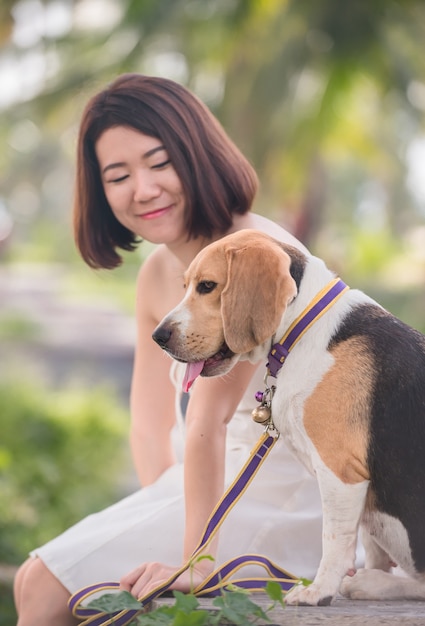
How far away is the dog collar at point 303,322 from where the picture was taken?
101 inches

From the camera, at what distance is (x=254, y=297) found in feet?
8.16

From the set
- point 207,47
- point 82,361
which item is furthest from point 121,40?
point 82,361

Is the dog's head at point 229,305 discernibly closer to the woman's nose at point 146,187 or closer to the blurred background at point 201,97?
the woman's nose at point 146,187

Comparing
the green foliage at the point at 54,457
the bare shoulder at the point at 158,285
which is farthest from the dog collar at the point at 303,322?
the green foliage at the point at 54,457

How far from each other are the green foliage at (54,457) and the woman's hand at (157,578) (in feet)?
10.2

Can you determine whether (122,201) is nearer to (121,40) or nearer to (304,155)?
(304,155)

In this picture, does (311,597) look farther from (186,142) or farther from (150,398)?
(186,142)

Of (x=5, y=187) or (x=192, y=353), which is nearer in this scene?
(x=192, y=353)

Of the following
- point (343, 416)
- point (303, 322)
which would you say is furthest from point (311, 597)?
point (303, 322)

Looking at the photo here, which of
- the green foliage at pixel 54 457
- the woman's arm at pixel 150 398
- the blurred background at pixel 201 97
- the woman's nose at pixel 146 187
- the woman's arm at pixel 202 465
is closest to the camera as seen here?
the woman's arm at pixel 202 465

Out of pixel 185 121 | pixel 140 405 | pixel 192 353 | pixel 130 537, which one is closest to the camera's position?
pixel 192 353

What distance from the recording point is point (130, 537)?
3154 mm

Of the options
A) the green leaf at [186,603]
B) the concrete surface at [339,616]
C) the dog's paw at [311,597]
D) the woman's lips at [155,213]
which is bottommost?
the concrete surface at [339,616]

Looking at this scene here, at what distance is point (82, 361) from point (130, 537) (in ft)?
42.8
